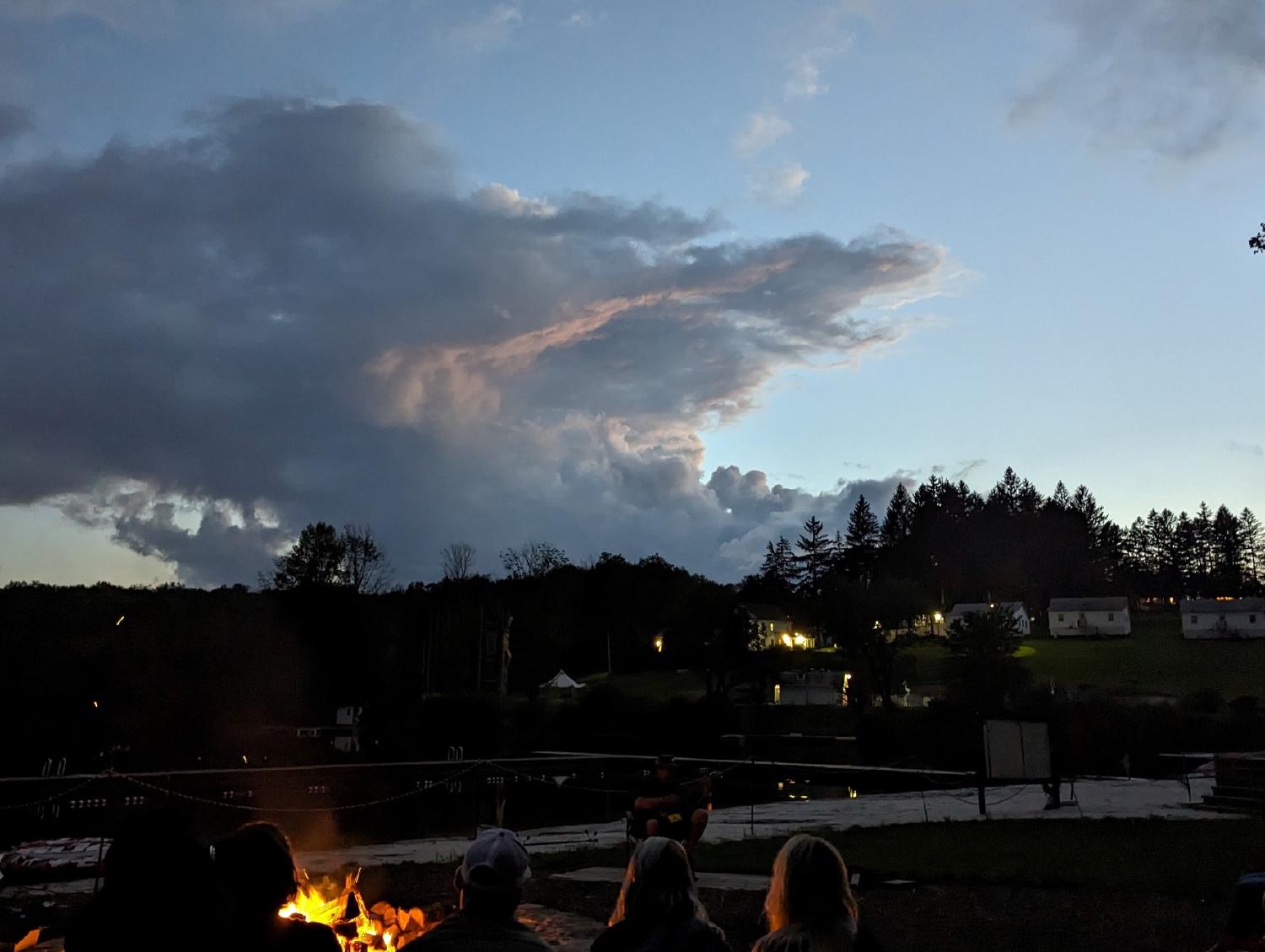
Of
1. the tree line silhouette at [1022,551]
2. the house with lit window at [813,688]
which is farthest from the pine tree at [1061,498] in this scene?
the house with lit window at [813,688]

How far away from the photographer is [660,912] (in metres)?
3.60

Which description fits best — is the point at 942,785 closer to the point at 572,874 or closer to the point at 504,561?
the point at 572,874

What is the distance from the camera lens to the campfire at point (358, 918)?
6398 millimetres

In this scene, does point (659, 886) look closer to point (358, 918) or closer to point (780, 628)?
point (358, 918)

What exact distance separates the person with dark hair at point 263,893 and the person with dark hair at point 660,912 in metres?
1.06

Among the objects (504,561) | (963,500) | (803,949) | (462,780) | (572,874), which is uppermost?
(963,500)

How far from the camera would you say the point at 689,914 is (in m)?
3.62

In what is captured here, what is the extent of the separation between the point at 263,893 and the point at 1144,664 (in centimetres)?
7959

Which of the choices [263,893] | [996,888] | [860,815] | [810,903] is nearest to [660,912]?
[810,903]

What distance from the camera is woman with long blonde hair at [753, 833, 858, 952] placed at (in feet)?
10.7

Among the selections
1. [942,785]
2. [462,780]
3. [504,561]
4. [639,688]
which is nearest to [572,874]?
[942,785]

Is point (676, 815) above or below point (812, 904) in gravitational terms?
below

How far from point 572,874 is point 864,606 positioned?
61337 millimetres

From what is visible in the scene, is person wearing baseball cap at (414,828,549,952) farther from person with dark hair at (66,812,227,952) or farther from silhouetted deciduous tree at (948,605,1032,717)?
silhouetted deciduous tree at (948,605,1032,717)
